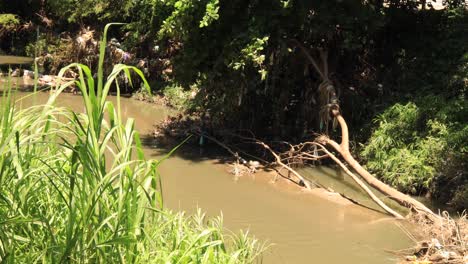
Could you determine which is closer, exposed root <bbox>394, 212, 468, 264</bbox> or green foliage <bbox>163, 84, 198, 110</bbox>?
exposed root <bbox>394, 212, 468, 264</bbox>

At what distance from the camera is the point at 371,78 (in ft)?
36.9

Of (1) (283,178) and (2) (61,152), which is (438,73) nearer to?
(1) (283,178)

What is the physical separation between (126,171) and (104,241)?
1.38 ft

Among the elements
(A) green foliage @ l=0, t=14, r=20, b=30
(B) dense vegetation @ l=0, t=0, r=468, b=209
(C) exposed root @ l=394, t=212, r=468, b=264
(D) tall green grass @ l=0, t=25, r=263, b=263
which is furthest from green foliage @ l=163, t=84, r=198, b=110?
(D) tall green grass @ l=0, t=25, r=263, b=263

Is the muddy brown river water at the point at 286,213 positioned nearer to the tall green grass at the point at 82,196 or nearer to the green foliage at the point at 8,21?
the tall green grass at the point at 82,196

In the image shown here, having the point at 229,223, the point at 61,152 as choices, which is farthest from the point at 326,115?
the point at 61,152

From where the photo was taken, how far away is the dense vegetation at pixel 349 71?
8.71 meters

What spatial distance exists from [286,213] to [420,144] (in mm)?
2472

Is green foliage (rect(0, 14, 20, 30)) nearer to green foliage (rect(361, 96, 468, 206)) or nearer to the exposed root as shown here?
green foliage (rect(361, 96, 468, 206))

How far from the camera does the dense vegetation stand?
871cm

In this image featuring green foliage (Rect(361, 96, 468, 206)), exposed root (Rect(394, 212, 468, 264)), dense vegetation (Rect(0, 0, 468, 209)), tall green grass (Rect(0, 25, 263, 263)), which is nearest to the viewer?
tall green grass (Rect(0, 25, 263, 263))

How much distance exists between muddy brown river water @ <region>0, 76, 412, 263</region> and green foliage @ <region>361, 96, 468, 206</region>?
697mm

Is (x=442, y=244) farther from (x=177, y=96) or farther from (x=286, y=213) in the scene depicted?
(x=177, y=96)

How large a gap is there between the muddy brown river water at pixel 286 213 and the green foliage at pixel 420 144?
70 centimetres
